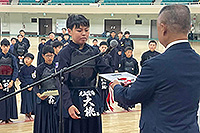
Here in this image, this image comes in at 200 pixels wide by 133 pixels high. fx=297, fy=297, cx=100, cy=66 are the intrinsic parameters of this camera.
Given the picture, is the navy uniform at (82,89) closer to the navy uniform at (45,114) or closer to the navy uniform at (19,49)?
the navy uniform at (45,114)

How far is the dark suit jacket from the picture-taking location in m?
1.58

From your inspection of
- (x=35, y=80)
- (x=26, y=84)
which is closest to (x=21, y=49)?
(x=26, y=84)

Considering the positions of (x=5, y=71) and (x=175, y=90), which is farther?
(x=5, y=71)

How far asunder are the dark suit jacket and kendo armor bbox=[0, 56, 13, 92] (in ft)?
11.8

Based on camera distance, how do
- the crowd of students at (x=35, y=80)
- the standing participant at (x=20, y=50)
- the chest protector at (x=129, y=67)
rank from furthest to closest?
the standing participant at (x=20, y=50) → the chest protector at (x=129, y=67) → the crowd of students at (x=35, y=80)

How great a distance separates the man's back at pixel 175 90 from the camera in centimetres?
158

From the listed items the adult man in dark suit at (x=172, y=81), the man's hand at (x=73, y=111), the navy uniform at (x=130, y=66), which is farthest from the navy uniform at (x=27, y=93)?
the adult man in dark suit at (x=172, y=81)

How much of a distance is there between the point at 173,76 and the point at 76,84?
1.12 meters

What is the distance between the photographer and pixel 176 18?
157 cm

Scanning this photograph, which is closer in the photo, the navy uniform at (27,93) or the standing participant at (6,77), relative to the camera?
the standing participant at (6,77)

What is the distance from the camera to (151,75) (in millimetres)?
1596

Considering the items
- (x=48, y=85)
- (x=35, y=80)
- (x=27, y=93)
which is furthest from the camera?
(x=27, y=93)

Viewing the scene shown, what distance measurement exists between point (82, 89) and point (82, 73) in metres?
0.14

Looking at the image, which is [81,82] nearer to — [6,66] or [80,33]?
[80,33]
